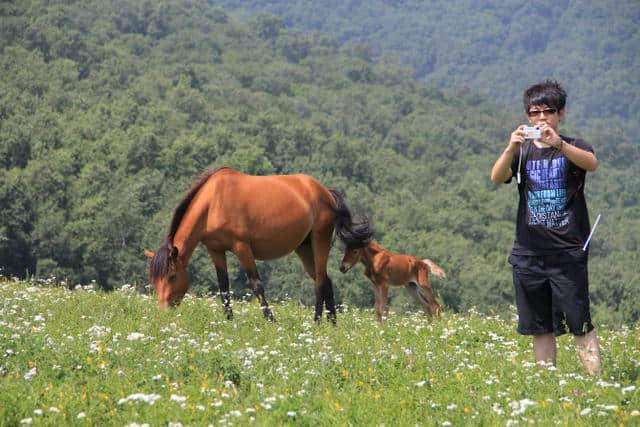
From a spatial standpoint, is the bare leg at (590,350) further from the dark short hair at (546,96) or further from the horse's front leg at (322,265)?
the horse's front leg at (322,265)

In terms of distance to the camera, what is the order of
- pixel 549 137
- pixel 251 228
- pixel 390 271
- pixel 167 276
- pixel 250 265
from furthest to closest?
pixel 390 271 < pixel 251 228 < pixel 250 265 < pixel 167 276 < pixel 549 137

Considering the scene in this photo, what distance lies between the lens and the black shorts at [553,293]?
7.06 m

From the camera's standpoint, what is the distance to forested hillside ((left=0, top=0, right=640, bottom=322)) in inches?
2160

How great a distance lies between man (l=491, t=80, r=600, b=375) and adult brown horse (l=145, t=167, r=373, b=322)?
4.57 metres

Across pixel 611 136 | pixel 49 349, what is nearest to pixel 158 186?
pixel 49 349

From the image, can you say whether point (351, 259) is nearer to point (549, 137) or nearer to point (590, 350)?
point (590, 350)

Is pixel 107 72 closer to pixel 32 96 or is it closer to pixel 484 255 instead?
pixel 32 96

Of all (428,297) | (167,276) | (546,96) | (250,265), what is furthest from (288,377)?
(428,297)

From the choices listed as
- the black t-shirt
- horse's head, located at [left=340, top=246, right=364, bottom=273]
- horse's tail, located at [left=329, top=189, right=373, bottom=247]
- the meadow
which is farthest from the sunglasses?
horse's head, located at [left=340, top=246, right=364, bottom=273]

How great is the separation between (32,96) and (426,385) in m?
97.2

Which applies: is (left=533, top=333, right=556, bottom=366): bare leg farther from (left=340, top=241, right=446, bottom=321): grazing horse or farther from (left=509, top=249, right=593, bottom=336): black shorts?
(left=340, top=241, right=446, bottom=321): grazing horse

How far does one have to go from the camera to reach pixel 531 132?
6801mm

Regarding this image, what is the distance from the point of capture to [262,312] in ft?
38.1

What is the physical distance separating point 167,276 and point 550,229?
221 inches
